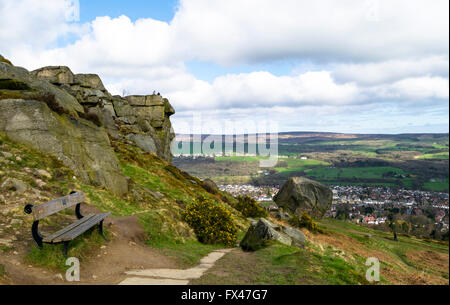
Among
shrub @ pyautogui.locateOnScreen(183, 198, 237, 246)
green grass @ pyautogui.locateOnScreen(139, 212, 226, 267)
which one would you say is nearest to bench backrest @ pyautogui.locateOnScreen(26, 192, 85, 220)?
green grass @ pyautogui.locateOnScreen(139, 212, 226, 267)

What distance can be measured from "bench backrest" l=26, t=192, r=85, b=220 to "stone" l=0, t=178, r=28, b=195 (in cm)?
324

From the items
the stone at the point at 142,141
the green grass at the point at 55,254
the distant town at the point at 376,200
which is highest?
the stone at the point at 142,141

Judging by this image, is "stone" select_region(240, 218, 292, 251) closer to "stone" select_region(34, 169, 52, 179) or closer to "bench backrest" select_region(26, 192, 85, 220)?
"bench backrest" select_region(26, 192, 85, 220)

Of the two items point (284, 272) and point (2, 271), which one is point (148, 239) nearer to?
point (284, 272)

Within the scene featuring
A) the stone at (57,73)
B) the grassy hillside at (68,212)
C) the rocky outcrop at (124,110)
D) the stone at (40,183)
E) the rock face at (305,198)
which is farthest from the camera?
the rock face at (305,198)

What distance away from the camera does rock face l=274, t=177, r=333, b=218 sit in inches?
2057

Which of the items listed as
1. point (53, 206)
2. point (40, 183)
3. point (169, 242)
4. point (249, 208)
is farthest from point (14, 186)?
point (249, 208)

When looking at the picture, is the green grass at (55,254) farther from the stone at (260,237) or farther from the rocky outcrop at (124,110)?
the rocky outcrop at (124,110)

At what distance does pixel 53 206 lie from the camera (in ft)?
30.4

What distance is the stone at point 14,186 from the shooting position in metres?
12.5

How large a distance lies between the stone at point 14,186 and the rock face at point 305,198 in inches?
1775

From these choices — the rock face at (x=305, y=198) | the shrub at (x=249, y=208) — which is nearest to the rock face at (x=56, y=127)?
the shrub at (x=249, y=208)

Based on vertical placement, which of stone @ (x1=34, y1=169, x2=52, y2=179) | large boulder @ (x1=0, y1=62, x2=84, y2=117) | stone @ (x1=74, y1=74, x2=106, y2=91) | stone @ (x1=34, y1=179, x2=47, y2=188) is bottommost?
stone @ (x1=34, y1=179, x2=47, y2=188)
